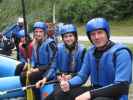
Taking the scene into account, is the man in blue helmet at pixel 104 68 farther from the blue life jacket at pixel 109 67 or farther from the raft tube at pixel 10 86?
the raft tube at pixel 10 86

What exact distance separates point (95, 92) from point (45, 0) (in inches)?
1187

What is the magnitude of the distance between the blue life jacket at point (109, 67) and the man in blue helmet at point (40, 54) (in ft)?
5.82

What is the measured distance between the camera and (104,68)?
4.68 metres

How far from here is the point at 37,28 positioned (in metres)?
6.87

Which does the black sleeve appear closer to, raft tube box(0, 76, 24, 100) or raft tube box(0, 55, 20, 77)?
raft tube box(0, 76, 24, 100)

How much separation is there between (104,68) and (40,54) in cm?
241

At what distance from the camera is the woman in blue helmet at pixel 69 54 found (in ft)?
19.5

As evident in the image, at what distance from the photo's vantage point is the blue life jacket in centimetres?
445

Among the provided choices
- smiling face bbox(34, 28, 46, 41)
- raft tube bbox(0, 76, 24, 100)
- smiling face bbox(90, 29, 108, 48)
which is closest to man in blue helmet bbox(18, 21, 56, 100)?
smiling face bbox(34, 28, 46, 41)

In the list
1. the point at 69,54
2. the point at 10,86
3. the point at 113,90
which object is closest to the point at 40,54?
the point at 10,86

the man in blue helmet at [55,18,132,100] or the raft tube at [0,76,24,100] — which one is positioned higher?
the man in blue helmet at [55,18,132,100]

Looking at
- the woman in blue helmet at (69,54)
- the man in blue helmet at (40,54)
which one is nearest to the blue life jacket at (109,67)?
the woman in blue helmet at (69,54)

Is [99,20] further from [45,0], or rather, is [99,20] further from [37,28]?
[45,0]

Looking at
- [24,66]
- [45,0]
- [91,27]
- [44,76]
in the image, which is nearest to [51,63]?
[44,76]
